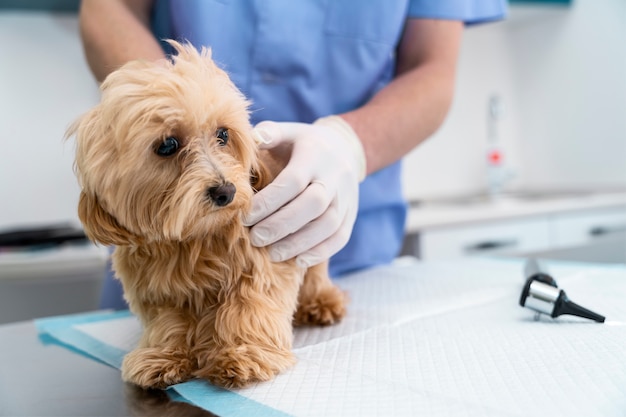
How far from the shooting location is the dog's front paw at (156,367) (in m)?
0.67

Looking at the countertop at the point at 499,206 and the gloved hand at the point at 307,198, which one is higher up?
the gloved hand at the point at 307,198

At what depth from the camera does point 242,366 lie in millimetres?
643

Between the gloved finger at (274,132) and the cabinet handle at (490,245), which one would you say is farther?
the cabinet handle at (490,245)

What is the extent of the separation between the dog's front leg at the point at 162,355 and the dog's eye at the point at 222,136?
22cm

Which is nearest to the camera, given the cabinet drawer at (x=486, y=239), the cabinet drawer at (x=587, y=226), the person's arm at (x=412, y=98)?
the person's arm at (x=412, y=98)

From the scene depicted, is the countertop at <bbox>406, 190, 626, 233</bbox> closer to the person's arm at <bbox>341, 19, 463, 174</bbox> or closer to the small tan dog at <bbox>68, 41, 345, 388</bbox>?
the person's arm at <bbox>341, 19, 463, 174</bbox>

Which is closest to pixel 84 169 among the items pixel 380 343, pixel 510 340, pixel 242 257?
pixel 242 257

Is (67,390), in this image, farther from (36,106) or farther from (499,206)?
(499,206)

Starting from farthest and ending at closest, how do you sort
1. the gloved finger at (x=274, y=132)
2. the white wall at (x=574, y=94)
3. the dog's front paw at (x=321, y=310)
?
the white wall at (x=574, y=94) < the dog's front paw at (x=321, y=310) < the gloved finger at (x=274, y=132)

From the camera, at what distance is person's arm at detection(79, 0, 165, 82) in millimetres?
971

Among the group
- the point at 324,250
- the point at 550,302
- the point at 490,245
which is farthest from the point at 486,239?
the point at 324,250

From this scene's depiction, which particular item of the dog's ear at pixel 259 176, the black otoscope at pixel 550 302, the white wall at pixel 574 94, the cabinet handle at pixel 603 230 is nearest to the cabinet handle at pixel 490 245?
the cabinet handle at pixel 603 230

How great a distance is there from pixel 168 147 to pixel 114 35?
46cm

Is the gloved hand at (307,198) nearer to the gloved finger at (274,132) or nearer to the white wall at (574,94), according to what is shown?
the gloved finger at (274,132)
